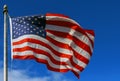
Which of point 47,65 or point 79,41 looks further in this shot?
point 79,41

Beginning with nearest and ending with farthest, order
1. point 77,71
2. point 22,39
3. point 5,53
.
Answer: point 5,53 < point 22,39 < point 77,71

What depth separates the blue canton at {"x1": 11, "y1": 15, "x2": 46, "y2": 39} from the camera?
81.8 ft

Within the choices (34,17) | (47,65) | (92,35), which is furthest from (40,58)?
(92,35)

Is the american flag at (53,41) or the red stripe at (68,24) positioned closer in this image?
the american flag at (53,41)

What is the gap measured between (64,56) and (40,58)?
5.89 feet

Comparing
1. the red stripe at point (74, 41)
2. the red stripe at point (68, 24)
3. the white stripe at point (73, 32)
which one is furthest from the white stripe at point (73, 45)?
the red stripe at point (68, 24)

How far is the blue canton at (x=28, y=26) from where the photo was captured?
24.9 meters

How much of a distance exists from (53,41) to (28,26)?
5.69 feet

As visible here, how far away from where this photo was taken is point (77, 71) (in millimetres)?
26781

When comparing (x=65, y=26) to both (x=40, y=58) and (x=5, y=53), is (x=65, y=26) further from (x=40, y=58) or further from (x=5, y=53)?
(x=5, y=53)

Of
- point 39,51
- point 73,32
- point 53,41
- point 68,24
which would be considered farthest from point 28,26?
point 73,32

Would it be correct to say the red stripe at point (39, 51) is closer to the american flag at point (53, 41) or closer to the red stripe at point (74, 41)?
the american flag at point (53, 41)

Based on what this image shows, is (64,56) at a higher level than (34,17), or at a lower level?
lower

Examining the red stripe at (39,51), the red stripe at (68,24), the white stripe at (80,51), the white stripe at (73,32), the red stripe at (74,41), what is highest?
the red stripe at (68,24)
